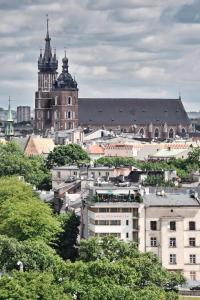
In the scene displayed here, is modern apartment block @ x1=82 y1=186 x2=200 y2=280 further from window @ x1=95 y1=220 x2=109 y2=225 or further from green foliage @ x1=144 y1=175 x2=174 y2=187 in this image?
green foliage @ x1=144 y1=175 x2=174 y2=187

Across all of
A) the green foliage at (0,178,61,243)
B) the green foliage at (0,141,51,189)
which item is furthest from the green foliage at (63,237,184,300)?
the green foliage at (0,141,51,189)

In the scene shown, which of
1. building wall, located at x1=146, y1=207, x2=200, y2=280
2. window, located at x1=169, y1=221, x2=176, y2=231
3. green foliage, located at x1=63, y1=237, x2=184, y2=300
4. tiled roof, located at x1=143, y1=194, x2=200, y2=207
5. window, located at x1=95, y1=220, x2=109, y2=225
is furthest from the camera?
tiled roof, located at x1=143, y1=194, x2=200, y2=207

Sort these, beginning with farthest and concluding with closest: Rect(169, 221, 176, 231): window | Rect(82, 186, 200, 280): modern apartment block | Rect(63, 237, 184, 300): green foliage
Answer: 1. Rect(169, 221, 176, 231): window
2. Rect(82, 186, 200, 280): modern apartment block
3. Rect(63, 237, 184, 300): green foliage

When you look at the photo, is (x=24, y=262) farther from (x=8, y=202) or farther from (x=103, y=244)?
(x=8, y=202)

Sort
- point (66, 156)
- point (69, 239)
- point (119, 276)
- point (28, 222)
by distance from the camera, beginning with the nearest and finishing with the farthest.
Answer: point (119, 276) < point (69, 239) < point (28, 222) < point (66, 156)

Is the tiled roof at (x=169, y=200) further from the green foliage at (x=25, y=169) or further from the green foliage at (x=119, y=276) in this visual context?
the green foliage at (x=25, y=169)

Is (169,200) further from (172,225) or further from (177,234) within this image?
(177,234)

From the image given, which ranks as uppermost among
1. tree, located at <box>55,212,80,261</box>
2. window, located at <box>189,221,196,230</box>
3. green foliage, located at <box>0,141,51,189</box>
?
green foliage, located at <box>0,141,51,189</box>

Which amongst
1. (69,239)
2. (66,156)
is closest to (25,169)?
(66,156)
